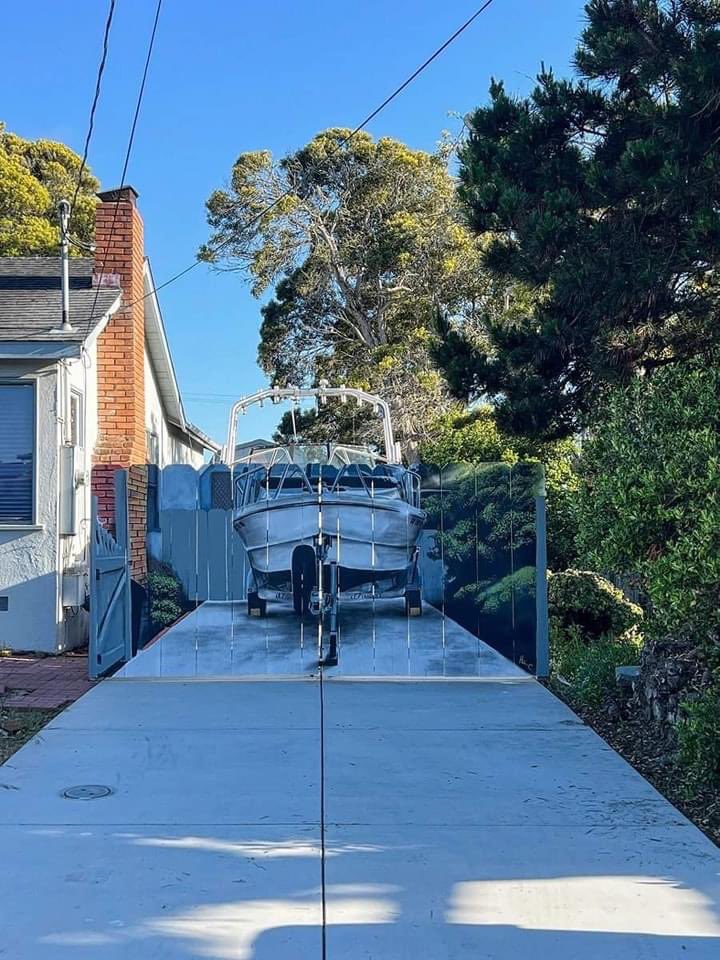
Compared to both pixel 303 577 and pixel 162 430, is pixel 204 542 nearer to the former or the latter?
pixel 303 577

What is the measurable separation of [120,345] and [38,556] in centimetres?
314

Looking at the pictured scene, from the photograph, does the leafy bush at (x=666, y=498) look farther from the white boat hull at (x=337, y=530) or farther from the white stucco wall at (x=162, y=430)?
the white stucco wall at (x=162, y=430)

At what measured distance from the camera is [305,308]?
2883cm

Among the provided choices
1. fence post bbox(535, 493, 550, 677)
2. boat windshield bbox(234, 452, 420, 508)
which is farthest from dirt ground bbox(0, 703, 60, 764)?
fence post bbox(535, 493, 550, 677)

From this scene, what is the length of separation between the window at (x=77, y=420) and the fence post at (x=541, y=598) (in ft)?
18.6

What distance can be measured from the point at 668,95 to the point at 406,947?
6666 mm

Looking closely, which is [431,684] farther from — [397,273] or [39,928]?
[397,273]

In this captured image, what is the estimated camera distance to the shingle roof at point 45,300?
10.9 metres

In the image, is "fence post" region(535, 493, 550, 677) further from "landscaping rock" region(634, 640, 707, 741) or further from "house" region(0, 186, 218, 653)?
"house" region(0, 186, 218, 653)

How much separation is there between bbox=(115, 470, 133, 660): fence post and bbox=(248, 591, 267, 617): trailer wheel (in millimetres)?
1234

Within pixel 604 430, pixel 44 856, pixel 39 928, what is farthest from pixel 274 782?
pixel 604 430

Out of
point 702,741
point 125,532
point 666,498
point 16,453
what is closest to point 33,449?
point 16,453

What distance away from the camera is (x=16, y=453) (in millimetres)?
10922

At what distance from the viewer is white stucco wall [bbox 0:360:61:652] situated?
35.3 feet
